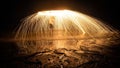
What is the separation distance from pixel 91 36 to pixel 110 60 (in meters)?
0.96

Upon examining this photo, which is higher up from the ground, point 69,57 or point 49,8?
point 49,8

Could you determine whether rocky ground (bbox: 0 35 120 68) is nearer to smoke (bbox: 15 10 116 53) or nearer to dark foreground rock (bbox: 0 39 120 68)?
dark foreground rock (bbox: 0 39 120 68)

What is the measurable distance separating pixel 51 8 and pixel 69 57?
131 cm

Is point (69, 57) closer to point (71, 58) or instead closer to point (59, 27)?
point (71, 58)

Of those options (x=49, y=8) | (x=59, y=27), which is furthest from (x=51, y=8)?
(x=59, y=27)

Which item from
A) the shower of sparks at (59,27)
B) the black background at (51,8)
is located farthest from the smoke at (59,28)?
the black background at (51,8)

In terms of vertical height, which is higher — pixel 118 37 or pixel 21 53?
pixel 118 37

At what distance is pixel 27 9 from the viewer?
13.4 ft

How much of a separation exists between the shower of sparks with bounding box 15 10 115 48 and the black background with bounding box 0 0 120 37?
12cm

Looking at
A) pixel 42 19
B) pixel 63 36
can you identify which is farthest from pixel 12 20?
pixel 63 36

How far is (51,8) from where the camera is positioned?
3.75m

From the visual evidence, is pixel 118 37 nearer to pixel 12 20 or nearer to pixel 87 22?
pixel 87 22

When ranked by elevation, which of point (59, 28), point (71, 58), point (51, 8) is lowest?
point (71, 58)

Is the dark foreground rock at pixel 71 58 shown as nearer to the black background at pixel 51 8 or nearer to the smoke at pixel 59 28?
the smoke at pixel 59 28
